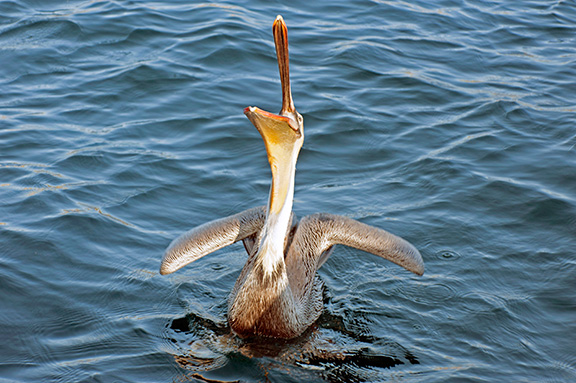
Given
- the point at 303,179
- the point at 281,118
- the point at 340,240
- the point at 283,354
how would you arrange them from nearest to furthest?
the point at 281,118
the point at 283,354
the point at 340,240
the point at 303,179

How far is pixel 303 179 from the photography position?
7.46 metres

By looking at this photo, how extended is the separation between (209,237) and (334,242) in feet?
3.27

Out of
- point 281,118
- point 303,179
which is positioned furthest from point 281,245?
point 303,179

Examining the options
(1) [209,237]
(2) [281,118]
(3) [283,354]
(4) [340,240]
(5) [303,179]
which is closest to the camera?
(2) [281,118]

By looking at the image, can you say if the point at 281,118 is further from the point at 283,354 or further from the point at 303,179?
the point at 303,179

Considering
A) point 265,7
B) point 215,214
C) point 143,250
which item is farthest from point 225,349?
point 265,7

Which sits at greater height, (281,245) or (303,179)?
(281,245)

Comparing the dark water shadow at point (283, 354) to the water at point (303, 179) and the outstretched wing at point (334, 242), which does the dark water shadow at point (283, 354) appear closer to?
the water at point (303, 179)

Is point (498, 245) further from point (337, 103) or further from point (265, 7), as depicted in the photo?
point (265, 7)

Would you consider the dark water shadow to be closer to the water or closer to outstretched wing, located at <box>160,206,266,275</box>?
the water

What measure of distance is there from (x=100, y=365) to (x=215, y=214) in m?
2.22

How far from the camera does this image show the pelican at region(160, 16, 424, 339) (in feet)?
15.2

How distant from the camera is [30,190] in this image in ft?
22.0

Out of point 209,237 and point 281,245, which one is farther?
point 209,237
